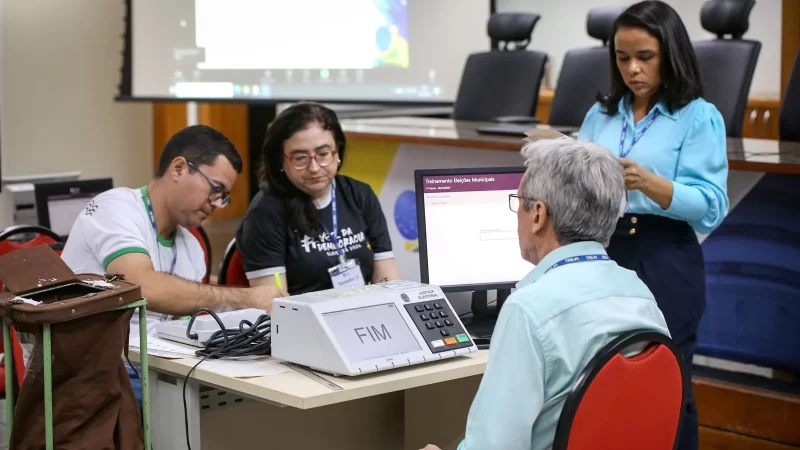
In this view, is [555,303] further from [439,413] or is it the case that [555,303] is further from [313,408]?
[439,413]

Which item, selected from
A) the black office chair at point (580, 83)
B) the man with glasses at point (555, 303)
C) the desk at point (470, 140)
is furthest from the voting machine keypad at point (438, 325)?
the black office chair at point (580, 83)

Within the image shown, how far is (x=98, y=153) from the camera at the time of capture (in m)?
6.69

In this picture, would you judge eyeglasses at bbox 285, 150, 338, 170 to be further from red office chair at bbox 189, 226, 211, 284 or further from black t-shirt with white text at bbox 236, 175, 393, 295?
red office chair at bbox 189, 226, 211, 284

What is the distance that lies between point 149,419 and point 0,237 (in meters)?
0.99

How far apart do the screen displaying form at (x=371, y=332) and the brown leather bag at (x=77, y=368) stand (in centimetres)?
40

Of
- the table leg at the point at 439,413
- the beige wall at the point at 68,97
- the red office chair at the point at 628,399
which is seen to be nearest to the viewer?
the red office chair at the point at 628,399

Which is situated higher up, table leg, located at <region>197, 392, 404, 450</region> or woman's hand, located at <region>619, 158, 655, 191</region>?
woman's hand, located at <region>619, 158, 655, 191</region>

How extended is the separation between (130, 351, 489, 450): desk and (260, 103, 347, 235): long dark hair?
497mm

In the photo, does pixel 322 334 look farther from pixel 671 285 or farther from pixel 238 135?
pixel 238 135

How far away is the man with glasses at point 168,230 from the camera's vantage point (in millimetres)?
2371

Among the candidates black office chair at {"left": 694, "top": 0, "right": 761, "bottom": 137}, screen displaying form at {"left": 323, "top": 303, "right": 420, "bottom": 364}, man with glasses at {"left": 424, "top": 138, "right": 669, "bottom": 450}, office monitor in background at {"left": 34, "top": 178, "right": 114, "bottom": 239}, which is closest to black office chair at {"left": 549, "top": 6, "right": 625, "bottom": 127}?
black office chair at {"left": 694, "top": 0, "right": 761, "bottom": 137}

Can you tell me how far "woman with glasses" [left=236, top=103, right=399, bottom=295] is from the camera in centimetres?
271

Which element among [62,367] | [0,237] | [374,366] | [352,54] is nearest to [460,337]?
[374,366]

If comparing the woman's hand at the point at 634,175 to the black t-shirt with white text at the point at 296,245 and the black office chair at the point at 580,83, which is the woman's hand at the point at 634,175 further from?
the black office chair at the point at 580,83
